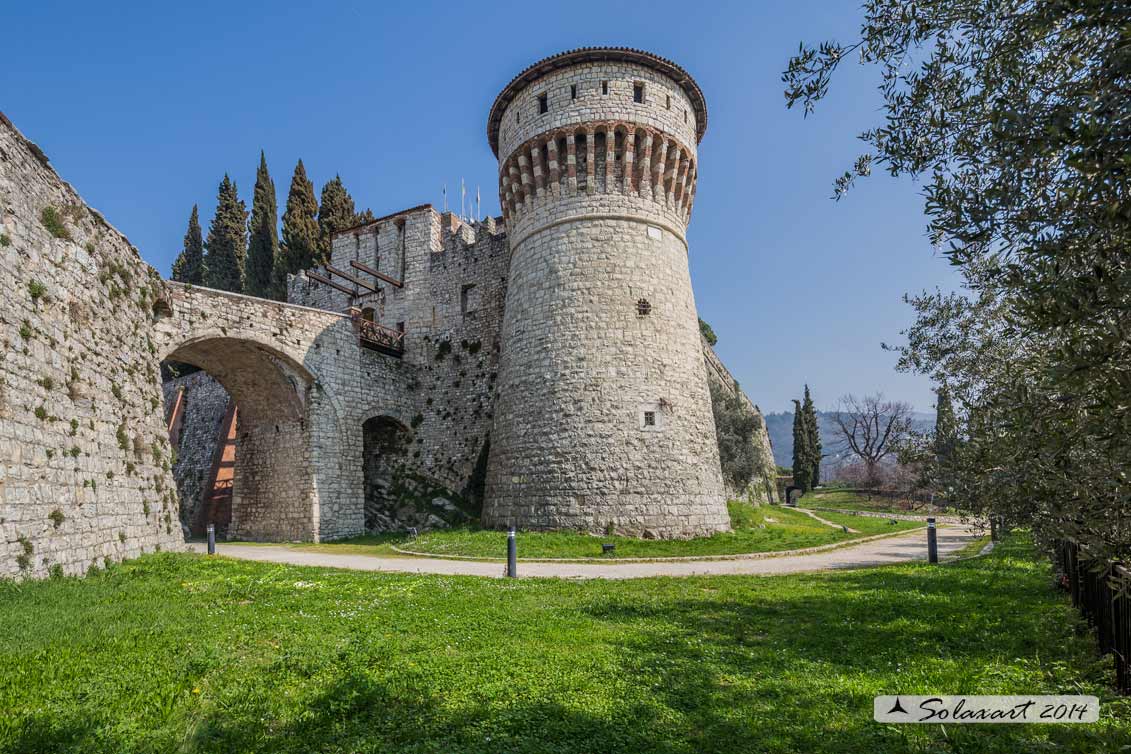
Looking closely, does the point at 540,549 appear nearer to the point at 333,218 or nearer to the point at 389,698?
the point at 389,698

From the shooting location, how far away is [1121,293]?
259cm

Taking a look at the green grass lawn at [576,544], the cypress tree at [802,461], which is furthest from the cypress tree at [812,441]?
the green grass lawn at [576,544]

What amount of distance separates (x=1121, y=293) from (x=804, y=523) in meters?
25.2

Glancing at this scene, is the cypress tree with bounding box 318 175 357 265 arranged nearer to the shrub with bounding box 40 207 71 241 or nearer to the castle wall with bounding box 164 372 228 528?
the castle wall with bounding box 164 372 228 528

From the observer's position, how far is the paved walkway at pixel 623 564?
1113 cm

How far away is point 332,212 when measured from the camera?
123 ft

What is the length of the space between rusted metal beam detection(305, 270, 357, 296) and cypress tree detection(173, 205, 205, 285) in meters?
22.1

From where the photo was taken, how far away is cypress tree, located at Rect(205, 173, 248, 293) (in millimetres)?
40531

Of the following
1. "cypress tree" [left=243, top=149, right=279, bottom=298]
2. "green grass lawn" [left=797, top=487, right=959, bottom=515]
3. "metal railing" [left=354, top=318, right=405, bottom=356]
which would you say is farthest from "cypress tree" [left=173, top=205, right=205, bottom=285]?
"green grass lawn" [left=797, top=487, right=959, bottom=515]

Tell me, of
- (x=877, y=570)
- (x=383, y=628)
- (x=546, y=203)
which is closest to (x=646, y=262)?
(x=546, y=203)

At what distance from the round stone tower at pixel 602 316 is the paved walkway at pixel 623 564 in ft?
11.5

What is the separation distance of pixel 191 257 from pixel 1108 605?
174 ft

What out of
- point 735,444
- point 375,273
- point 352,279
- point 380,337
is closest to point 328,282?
point 352,279

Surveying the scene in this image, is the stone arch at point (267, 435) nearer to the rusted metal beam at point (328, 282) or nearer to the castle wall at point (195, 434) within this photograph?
the castle wall at point (195, 434)
